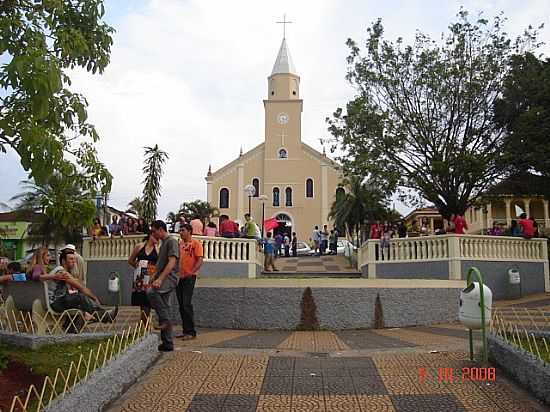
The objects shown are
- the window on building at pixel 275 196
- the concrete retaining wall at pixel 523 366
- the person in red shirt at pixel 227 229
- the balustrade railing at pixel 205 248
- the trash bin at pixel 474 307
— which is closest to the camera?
the concrete retaining wall at pixel 523 366

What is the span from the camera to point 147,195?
22516 millimetres

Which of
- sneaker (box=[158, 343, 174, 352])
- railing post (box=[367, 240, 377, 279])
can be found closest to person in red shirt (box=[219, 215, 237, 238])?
railing post (box=[367, 240, 377, 279])

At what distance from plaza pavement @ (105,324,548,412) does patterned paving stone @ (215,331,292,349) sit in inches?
0.6

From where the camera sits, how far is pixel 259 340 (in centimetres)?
834

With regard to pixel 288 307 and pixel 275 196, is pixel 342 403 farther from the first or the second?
pixel 275 196

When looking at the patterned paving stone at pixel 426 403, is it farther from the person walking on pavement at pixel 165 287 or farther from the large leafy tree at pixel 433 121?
the large leafy tree at pixel 433 121

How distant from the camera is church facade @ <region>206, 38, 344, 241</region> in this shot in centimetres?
5172

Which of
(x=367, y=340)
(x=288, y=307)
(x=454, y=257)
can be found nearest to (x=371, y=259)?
(x=454, y=257)

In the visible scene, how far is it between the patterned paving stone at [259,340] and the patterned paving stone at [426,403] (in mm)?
2898

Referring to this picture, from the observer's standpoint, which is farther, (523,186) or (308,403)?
(523,186)

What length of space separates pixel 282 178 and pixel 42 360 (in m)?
47.4

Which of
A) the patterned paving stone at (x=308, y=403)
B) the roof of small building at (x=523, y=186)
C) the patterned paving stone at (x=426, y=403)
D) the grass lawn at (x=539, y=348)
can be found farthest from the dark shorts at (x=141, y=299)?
the roof of small building at (x=523, y=186)

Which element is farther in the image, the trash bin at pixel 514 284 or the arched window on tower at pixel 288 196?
the arched window on tower at pixel 288 196

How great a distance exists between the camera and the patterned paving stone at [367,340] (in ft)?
25.5
